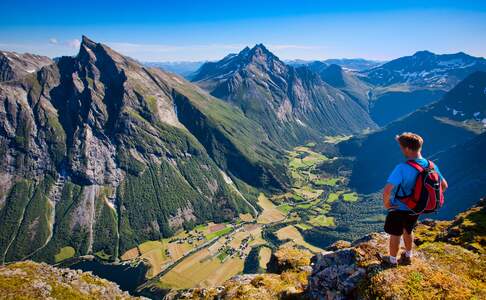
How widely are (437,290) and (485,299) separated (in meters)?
2.62

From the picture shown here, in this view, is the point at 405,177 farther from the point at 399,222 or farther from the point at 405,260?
the point at 405,260

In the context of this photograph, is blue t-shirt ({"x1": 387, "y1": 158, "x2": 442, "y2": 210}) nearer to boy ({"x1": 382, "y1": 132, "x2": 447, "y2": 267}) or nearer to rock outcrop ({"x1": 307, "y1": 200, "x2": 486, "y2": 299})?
boy ({"x1": 382, "y1": 132, "x2": 447, "y2": 267})

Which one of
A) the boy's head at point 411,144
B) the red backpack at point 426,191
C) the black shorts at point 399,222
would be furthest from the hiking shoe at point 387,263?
the boy's head at point 411,144

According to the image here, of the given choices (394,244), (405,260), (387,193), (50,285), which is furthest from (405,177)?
(50,285)

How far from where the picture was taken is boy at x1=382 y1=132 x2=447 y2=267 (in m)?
19.7

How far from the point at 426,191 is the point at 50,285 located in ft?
321

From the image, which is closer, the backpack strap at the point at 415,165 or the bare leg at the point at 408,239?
the backpack strap at the point at 415,165

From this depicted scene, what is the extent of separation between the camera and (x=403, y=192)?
1986cm

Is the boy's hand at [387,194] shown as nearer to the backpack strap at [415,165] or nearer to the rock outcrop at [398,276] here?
the backpack strap at [415,165]

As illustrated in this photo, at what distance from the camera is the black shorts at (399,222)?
20406 millimetres

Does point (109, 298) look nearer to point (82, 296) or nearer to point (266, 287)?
point (82, 296)

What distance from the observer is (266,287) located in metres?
39.4

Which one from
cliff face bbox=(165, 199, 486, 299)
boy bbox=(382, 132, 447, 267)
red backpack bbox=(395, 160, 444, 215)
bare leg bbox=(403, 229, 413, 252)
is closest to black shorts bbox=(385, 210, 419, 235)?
boy bbox=(382, 132, 447, 267)

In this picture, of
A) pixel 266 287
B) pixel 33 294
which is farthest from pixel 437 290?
pixel 33 294
